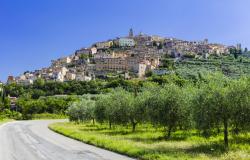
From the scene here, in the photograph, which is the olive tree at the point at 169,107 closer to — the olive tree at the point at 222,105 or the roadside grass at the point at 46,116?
the olive tree at the point at 222,105

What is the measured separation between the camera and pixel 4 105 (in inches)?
6048

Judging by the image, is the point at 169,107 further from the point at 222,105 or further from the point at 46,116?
the point at 46,116

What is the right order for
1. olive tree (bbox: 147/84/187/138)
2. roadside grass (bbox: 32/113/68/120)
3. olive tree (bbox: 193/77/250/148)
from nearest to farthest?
olive tree (bbox: 193/77/250/148) → olive tree (bbox: 147/84/187/138) → roadside grass (bbox: 32/113/68/120)

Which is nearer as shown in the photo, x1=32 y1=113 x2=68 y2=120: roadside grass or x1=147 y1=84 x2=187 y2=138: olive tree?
x1=147 y1=84 x2=187 y2=138: olive tree

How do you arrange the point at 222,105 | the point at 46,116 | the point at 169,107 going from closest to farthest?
the point at 222,105 < the point at 169,107 < the point at 46,116

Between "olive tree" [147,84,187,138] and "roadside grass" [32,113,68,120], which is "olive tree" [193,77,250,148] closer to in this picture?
"olive tree" [147,84,187,138]

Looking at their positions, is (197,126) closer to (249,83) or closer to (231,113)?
(231,113)

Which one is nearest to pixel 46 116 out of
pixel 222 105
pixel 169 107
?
pixel 169 107

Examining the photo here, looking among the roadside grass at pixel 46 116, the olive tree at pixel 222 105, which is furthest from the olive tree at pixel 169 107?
the roadside grass at pixel 46 116

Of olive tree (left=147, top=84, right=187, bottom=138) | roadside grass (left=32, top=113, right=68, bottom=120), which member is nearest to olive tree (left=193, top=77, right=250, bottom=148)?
olive tree (left=147, top=84, right=187, bottom=138)

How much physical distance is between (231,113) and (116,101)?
96.4ft

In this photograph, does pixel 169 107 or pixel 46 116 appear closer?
pixel 169 107

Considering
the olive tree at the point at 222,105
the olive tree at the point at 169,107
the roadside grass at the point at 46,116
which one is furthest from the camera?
the roadside grass at the point at 46,116

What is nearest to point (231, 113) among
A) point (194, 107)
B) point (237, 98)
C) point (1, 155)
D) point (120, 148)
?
point (237, 98)
